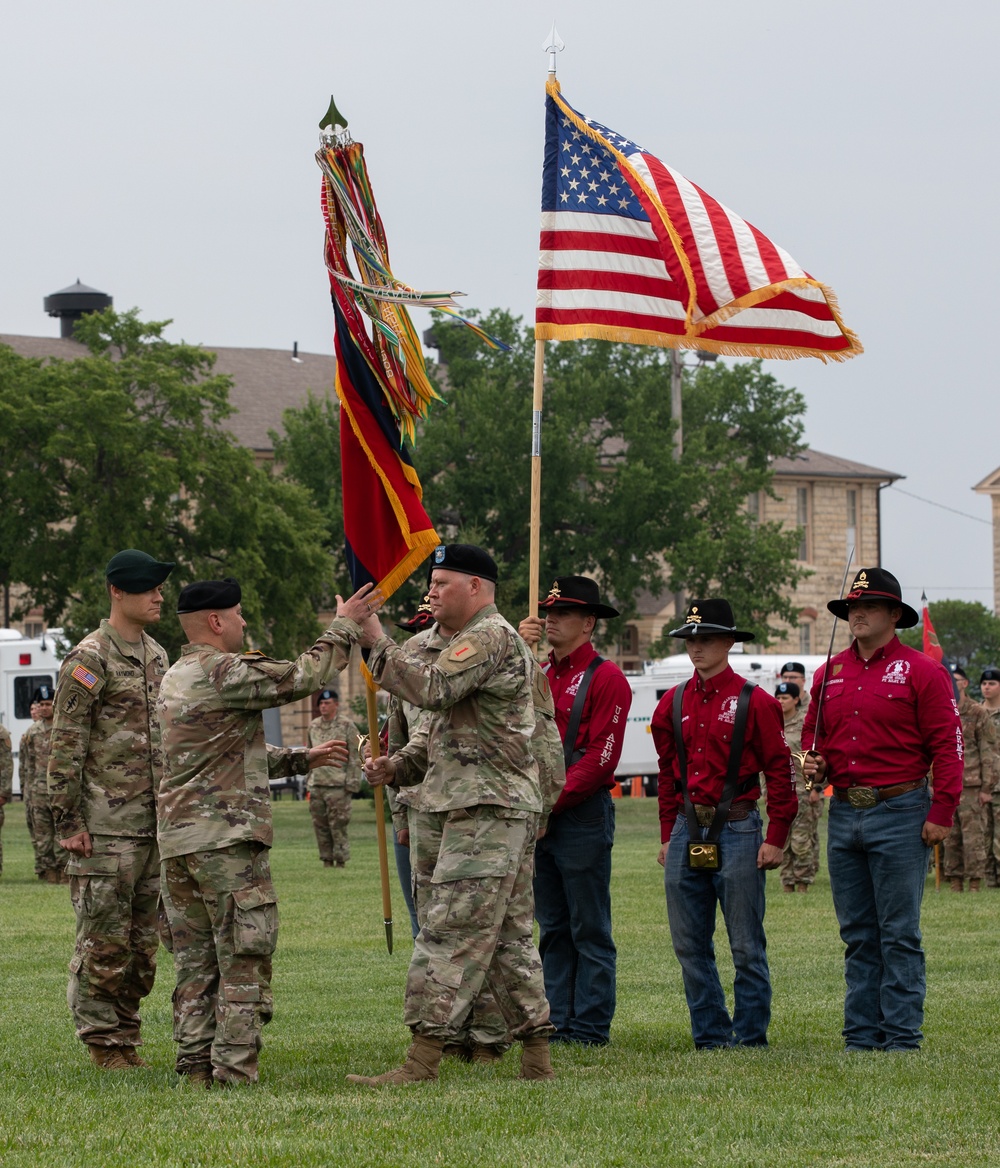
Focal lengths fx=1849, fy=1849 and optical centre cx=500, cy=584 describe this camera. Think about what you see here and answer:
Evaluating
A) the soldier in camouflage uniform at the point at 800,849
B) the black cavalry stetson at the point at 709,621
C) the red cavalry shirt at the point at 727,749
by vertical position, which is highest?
the black cavalry stetson at the point at 709,621

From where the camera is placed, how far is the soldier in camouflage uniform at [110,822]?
8.25 meters

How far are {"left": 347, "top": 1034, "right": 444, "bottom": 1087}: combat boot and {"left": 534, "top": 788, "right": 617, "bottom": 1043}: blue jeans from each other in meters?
1.45

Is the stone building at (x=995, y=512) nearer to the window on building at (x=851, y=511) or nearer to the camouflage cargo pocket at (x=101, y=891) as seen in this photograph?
the window on building at (x=851, y=511)

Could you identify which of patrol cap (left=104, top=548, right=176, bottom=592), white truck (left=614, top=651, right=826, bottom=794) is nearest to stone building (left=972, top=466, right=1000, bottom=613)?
white truck (left=614, top=651, right=826, bottom=794)

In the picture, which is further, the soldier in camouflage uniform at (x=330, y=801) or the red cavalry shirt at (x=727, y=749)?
the soldier in camouflage uniform at (x=330, y=801)

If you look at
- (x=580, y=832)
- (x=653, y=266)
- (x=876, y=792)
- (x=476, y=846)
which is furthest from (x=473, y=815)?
(x=653, y=266)

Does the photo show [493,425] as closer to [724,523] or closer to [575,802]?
[724,523]

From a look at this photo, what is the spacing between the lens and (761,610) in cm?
5675

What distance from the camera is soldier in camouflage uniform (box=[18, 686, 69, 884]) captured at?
2072 cm

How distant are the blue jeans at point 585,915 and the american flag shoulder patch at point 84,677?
2.39 m

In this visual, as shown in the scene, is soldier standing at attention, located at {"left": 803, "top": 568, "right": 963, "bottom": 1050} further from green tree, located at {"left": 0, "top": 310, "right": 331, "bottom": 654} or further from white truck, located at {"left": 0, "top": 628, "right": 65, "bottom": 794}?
green tree, located at {"left": 0, "top": 310, "right": 331, "bottom": 654}

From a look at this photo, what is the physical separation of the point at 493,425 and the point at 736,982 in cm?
4592

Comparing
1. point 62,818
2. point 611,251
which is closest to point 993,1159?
point 62,818

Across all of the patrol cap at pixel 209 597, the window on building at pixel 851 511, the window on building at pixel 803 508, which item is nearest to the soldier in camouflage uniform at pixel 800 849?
the patrol cap at pixel 209 597
